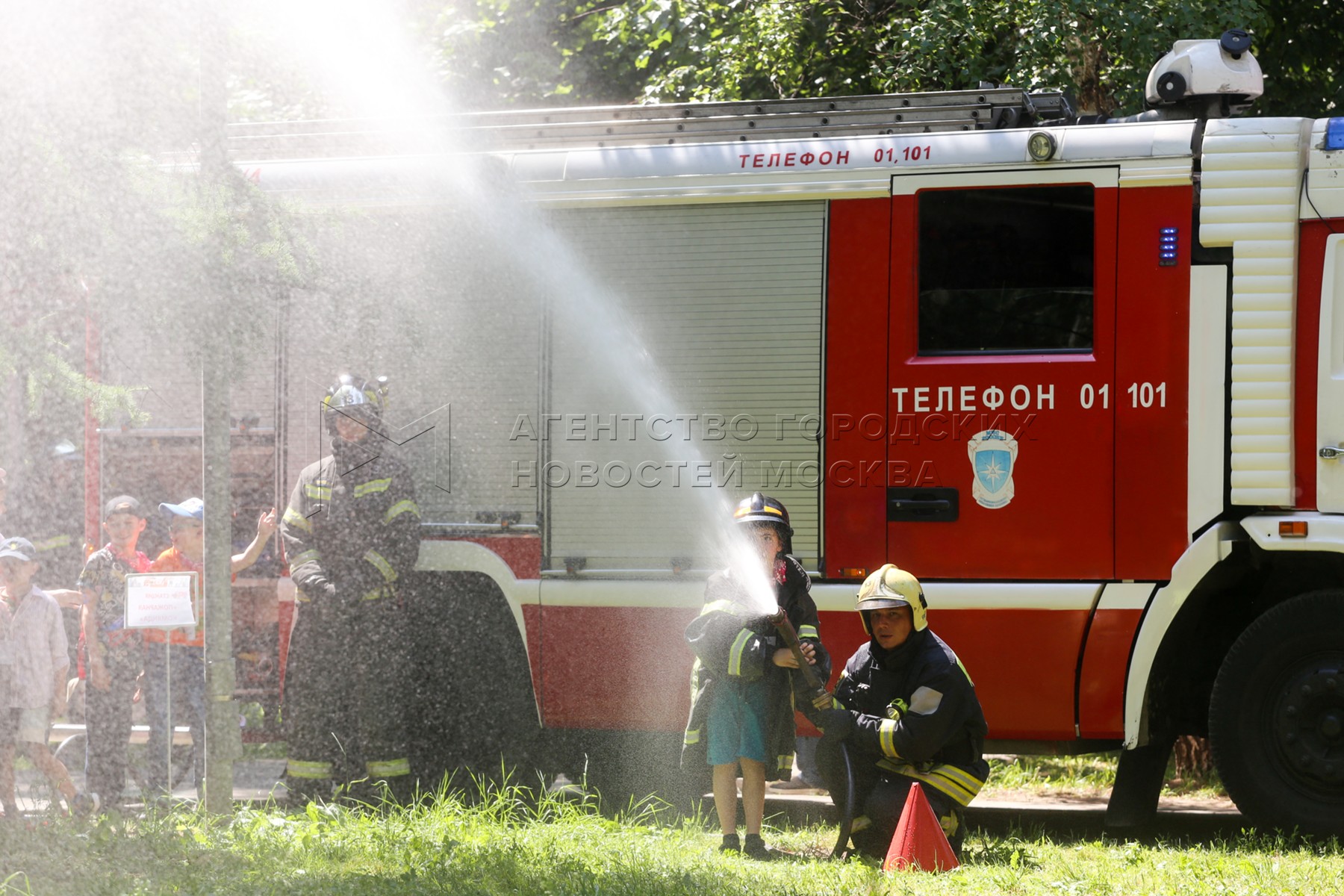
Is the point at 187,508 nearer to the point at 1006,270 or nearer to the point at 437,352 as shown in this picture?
the point at 437,352

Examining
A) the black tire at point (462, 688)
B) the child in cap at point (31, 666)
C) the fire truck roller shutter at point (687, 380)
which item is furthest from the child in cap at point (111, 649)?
the fire truck roller shutter at point (687, 380)

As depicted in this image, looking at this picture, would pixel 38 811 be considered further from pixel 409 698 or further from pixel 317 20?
pixel 317 20

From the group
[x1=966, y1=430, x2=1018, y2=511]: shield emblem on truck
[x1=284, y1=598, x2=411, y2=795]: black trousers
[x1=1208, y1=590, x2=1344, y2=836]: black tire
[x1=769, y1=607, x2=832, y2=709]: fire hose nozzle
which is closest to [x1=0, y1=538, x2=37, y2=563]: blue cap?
[x1=284, y1=598, x2=411, y2=795]: black trousers

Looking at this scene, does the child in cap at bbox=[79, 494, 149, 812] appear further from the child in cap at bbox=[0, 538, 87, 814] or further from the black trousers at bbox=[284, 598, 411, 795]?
the black trousers at bbox=[284, 598, 411, 795]

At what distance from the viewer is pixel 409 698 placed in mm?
7180

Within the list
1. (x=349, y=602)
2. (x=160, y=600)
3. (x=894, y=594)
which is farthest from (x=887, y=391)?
(x=160, y=600)

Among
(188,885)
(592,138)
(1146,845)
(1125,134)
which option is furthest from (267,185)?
(1146,845)

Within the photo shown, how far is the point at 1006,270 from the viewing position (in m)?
6.56

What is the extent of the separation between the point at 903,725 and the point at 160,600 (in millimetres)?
3508

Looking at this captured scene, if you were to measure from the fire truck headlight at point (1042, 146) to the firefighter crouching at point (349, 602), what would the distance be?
3.17 meters

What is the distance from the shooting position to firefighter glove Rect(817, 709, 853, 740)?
5980mm

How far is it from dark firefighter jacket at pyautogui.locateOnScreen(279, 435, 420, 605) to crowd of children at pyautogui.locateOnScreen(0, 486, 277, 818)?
1.23 ft

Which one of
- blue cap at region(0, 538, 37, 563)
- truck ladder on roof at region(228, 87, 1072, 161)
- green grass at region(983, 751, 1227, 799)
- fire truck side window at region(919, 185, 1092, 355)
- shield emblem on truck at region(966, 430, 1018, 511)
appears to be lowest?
green grass at region(983, 751, 1227, 799)

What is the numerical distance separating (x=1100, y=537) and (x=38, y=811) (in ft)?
16.3
